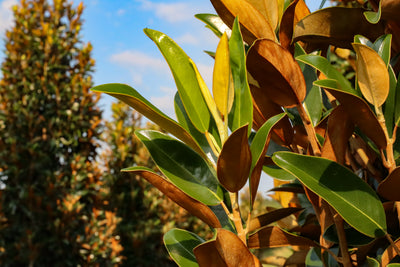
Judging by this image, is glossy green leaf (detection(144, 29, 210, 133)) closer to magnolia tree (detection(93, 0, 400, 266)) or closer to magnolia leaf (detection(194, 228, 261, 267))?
magnolia tree (detection(93, 0, 400, 266))

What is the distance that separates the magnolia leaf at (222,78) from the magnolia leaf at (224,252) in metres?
0.26

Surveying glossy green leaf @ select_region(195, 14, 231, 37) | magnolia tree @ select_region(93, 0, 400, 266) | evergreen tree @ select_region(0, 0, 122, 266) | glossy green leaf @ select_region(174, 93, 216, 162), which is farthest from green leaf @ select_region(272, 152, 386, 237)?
evergreen tree @ select_region(0, 0, 122, 266)

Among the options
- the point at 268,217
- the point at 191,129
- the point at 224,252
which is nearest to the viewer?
the point at 224,252

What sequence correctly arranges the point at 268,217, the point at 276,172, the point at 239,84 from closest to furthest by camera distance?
the point at 239,84, the point at 268,217, the point at 276,172

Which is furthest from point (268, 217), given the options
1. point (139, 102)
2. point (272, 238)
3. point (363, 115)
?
point (139, 102)

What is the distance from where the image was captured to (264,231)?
3.14 ft

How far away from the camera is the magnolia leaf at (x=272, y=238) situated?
0.96 m

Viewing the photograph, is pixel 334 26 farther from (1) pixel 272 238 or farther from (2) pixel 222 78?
(1) pixel 272 238

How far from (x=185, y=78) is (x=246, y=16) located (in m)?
0.21

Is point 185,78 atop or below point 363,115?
atop

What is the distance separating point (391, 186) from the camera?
31.3 inches

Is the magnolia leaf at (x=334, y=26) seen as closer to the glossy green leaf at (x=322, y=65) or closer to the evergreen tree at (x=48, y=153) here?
the glossy green leaf at (x=322, y=65)

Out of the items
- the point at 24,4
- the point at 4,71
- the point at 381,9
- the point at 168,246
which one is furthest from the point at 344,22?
the point at 24,4

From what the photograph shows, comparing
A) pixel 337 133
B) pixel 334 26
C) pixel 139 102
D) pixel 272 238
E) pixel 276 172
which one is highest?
pixel 334 26
